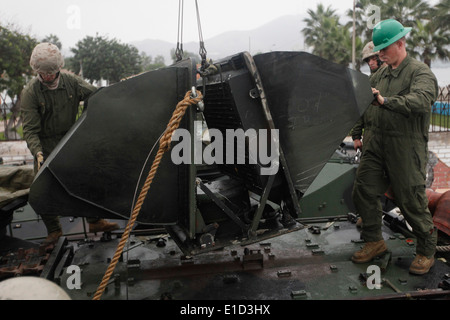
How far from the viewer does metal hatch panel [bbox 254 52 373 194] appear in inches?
108

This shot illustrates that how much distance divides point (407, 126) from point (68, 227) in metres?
3.67

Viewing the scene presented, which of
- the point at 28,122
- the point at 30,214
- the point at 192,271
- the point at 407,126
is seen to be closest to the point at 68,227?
the point at 30,214

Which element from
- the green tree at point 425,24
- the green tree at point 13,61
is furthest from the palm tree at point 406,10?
the green tree at point 13,61

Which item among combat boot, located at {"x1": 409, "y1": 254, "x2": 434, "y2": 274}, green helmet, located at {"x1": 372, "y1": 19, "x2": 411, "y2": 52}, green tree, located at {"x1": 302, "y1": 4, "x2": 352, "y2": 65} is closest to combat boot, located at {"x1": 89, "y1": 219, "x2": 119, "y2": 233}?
combat boot, located at {"x1": 409, "y1": 254, "x2": 434, "y2": 274}

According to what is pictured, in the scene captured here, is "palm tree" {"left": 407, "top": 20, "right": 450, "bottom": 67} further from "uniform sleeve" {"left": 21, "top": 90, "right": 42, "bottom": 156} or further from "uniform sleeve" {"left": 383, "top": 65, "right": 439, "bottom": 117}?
"uniform sleeve" {"left": 21, "top": 90, "right": 42, "bottom": 156}

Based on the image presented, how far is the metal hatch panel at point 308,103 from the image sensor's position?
108 inches

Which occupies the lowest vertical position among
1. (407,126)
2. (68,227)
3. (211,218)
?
(68,227)

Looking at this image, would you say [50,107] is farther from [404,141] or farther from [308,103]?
[404,141]

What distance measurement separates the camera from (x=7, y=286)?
1903 millimetres

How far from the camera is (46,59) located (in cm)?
351

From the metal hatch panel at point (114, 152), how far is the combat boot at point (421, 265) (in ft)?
6.04

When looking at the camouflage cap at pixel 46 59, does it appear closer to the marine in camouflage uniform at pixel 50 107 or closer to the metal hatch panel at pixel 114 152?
the marine in camouflage uniform at pixel 50 107

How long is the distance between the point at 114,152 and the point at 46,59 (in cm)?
140

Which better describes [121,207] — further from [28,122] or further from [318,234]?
[318,234]
